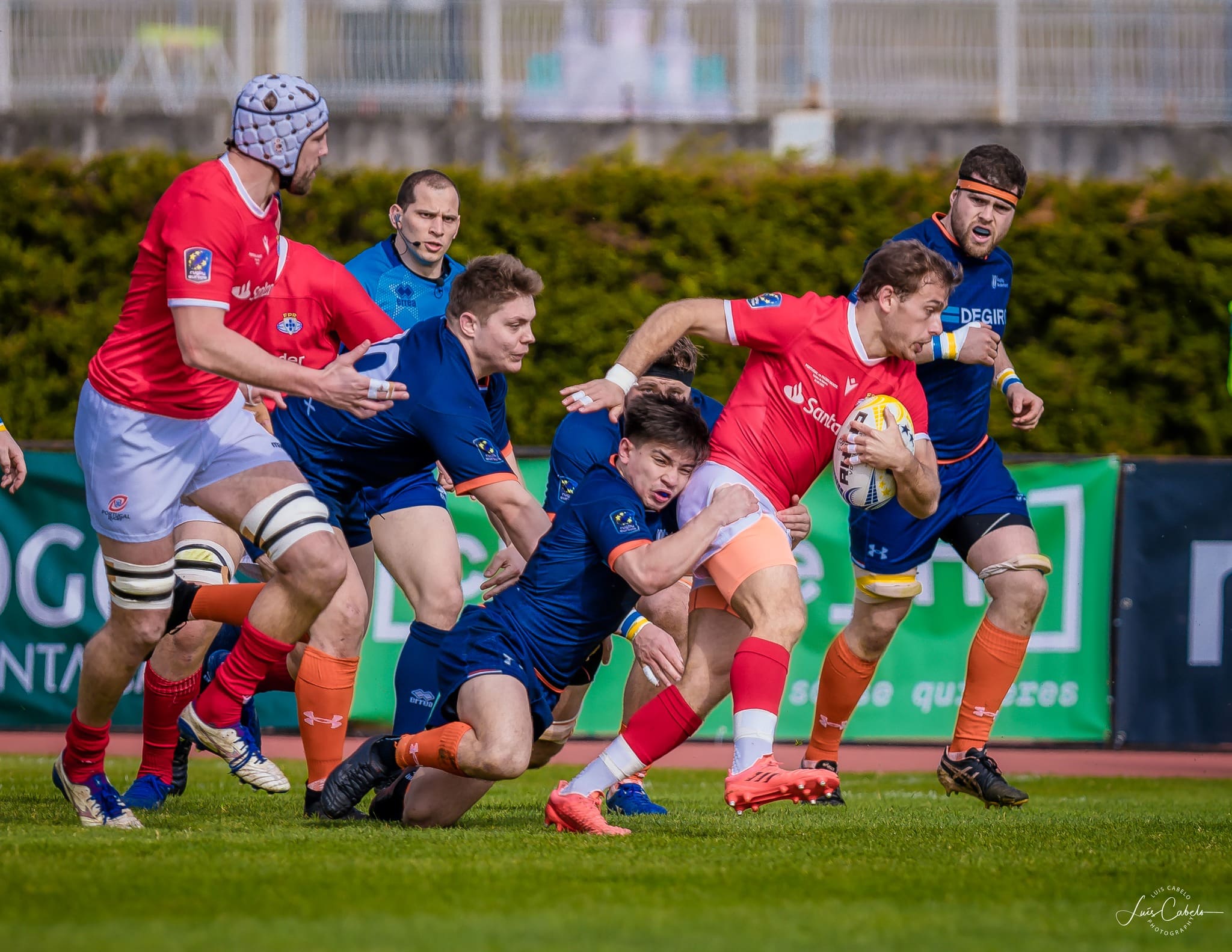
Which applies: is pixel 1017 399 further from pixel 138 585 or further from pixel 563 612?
pixel 138 585

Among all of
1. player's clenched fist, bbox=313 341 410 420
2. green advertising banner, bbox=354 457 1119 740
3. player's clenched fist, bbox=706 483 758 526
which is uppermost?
player's clenched fist, bbox=313 341 410 420

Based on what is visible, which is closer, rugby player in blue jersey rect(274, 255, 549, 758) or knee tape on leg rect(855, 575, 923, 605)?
rugby player in blue jersey rect(274, 255, 549, 758)

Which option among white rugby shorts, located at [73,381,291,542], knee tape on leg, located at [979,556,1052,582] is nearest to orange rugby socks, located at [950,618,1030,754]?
knee tape on leg, located at [979,556,1052,582]

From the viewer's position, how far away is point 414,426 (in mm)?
5754

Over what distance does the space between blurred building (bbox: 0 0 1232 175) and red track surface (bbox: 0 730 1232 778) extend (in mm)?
6208

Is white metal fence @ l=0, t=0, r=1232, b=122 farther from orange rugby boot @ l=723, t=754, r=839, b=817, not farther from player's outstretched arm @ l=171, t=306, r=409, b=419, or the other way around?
orange rugby boot @ l=723, t=754, r=839, b=817

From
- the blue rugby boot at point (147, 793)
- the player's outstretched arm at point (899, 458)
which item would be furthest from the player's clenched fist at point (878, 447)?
the blue rugby boot at point (147, 793)

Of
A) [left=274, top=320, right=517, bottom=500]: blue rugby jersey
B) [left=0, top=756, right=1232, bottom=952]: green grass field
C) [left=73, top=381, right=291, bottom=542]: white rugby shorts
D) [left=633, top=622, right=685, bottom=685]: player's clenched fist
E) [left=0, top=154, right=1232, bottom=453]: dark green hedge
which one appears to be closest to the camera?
[left=0, top=756, right=1232, bottom=952]: green grass field

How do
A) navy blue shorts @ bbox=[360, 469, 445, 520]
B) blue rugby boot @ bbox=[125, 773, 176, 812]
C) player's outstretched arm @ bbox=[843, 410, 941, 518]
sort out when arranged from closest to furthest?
player's outstretched arm @ bbox=[843, 410, 941, 518]
blue rugby boot @ bbox=[125, 773, 176, 812]
navy blue shorts @ bbox=[360, 469, 445, 520]

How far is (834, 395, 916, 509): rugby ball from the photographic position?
5.56m

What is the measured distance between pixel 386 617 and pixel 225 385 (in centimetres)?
424

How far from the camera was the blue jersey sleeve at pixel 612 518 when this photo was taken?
4898mm

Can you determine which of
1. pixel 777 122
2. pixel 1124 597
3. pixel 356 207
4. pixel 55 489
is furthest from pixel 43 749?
pixel 777 122

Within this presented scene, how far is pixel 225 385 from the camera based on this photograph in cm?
554
